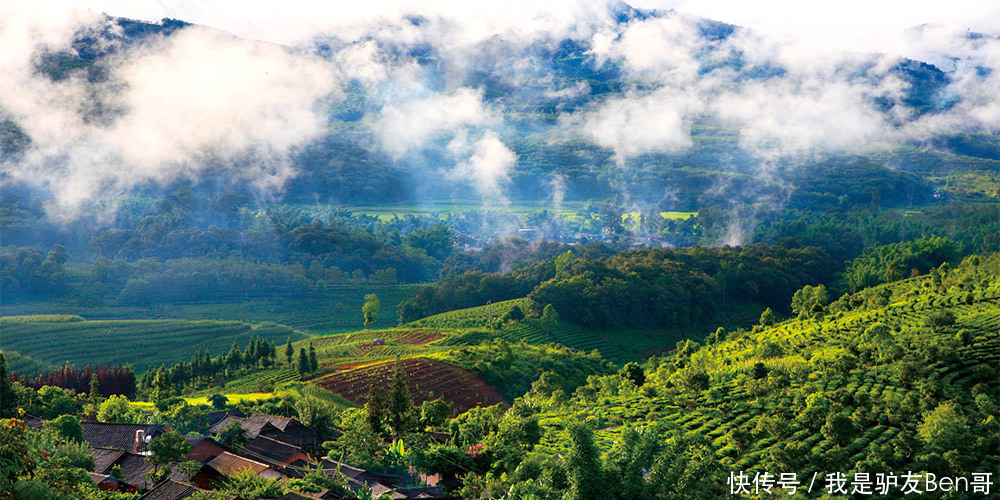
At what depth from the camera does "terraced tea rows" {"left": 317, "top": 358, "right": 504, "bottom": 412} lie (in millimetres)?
56125

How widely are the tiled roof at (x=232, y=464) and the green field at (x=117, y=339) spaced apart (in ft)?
145

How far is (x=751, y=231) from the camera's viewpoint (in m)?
144

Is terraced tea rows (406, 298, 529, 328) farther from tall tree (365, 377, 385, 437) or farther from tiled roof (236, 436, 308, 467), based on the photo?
tiled roof (236, 436, 308, 467)

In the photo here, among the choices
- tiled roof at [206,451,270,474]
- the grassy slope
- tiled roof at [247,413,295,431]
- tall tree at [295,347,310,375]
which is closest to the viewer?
tiled roof at [206,451,270,474]

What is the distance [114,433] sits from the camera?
38.2 meters

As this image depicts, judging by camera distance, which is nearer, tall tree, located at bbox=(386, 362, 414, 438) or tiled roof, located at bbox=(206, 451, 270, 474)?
tiled roof, located at bbox=(206, 451, 270, 474)

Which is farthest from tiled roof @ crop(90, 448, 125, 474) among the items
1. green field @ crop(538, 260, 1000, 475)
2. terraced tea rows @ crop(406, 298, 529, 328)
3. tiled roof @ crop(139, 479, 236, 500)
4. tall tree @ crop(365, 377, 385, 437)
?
terraced tea rows @ crop(406, 298, 529, 328)

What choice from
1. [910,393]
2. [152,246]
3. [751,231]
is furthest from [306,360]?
[751,231]

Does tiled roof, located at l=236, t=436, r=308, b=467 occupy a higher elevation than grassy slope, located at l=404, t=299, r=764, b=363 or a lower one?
lower

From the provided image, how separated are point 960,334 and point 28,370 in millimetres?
69692

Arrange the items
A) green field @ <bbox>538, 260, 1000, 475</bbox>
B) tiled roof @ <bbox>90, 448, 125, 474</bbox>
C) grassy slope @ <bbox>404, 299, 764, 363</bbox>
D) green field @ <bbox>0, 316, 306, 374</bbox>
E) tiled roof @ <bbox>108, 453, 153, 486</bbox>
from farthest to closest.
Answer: green field @ <bbox>0, 316, 306, 374</bbox> → grassy slope @ <bbox>404, 299, 764, 363</bbox> → tiled roof @ <bbox>108, 453, 153, 486</bbox> → tiled roof @ <bbox>90, 448, 125, 474</bbox> → green field @ <bbox>538, 260, 1000, 475</bbox>

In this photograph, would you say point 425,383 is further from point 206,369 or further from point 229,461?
point 229,461

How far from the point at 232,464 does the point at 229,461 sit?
482 mm

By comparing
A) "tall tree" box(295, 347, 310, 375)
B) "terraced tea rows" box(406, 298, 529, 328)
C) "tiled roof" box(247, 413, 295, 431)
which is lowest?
"tiled roof" box(247, 413, 295, 431)
